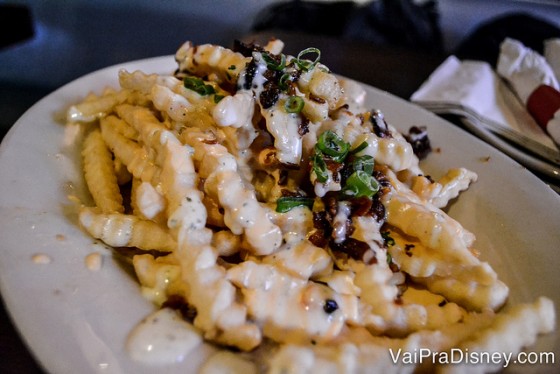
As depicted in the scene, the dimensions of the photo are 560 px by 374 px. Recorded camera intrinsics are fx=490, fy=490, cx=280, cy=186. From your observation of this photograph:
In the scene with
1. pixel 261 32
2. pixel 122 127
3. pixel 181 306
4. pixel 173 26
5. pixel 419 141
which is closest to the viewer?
pixel 181 306

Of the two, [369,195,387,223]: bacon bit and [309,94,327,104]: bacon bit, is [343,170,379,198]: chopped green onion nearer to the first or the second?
[369,195,387,223]: bacon bit

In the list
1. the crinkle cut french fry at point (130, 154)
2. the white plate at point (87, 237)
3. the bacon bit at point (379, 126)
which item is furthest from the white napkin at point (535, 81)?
the crinkle cut french fry at point (130, 154)

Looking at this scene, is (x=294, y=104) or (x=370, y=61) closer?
(x=294, y=104)

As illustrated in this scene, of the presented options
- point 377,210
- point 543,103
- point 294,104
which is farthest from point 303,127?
point 543,103

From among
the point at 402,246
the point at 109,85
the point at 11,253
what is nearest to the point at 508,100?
the point at 402,246

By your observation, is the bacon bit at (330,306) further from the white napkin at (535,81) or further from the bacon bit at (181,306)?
the white napkin at (535,81)

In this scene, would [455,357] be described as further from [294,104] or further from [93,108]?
[93,108]
